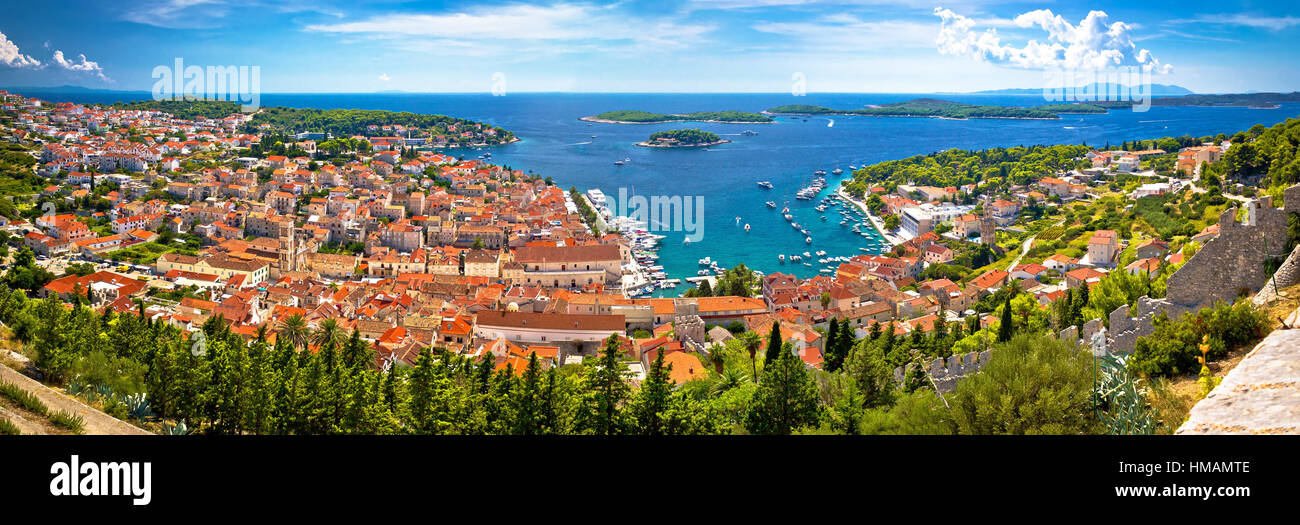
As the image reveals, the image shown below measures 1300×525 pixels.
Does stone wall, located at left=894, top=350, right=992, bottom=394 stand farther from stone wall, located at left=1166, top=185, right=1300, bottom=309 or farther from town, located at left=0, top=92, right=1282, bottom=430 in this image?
stone wall, located at left=1166, top=185, right=1300, bottom=309

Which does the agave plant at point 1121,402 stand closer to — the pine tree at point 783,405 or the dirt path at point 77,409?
the pine tree at point 783,405

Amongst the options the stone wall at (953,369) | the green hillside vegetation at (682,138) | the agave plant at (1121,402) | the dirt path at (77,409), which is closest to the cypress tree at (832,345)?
the stone wall at (953,369)

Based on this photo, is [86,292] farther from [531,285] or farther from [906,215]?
[906,215]

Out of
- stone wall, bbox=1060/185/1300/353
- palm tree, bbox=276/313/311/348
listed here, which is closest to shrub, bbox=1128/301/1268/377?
stone wall, bbox=1060/185/1300/353

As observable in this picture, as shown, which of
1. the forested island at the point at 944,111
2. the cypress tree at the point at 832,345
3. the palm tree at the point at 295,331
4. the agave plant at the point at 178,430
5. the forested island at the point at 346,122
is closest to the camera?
the agave plant at the point at 178,430

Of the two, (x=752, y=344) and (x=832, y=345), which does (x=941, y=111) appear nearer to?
(x=752, y=344)
